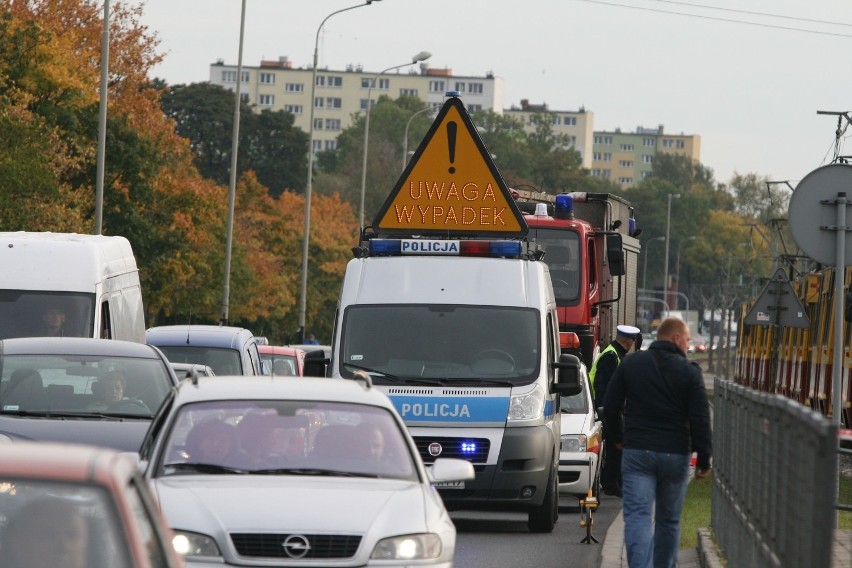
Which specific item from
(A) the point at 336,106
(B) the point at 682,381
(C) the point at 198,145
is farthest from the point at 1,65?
(A) the point at 336,106

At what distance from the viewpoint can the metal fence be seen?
6.08 meters

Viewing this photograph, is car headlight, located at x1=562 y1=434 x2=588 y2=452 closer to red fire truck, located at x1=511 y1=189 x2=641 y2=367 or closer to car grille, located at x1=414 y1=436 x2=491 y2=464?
car grille, located at x1=414 y1=436 x2=491 y2=464

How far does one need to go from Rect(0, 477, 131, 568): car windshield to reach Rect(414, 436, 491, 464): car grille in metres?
9.60

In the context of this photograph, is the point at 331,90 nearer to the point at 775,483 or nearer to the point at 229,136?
the point at 229,136

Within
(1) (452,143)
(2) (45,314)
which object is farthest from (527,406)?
(2) (45,314)

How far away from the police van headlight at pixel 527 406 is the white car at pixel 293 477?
4935mm

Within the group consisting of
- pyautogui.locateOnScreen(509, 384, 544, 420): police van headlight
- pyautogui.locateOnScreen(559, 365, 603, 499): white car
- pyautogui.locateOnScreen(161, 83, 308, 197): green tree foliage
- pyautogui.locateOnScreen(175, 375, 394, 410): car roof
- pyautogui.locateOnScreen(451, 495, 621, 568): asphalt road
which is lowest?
pyautogui.locateOnScreen(451, 495, 621, 568): asphalt road

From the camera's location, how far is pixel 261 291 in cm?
6850

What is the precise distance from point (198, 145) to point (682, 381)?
9514 centimetres

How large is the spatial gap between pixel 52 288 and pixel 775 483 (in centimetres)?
1192

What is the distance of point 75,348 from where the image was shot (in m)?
13.3

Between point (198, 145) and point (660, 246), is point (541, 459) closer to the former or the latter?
point (198, 145)

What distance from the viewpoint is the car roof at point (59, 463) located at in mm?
4672

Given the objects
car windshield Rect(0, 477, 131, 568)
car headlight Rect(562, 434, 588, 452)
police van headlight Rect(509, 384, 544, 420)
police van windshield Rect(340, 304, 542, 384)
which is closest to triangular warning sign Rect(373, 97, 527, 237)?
car headlight Rect(562, 434, 588, 452)
